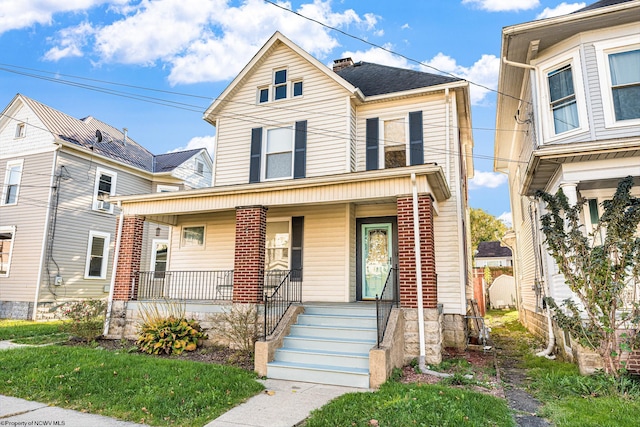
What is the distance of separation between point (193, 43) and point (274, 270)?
7.19m

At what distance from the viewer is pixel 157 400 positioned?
4930 millimetres

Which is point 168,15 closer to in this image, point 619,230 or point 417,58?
point 417,58

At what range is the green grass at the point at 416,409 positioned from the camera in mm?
4180

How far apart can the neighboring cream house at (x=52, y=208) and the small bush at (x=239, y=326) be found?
9774 mm

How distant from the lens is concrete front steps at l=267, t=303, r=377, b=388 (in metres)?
6.14

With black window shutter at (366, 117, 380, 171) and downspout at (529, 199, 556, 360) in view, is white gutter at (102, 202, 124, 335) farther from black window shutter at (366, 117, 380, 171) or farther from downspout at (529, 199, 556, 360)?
downspout at (529, 199, 556, 360)

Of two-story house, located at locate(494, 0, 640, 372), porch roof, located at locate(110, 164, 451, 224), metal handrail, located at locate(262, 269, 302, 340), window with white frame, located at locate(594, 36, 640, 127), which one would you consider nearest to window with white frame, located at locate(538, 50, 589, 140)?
two-story house, located at locate(494, 0, 640, 372)

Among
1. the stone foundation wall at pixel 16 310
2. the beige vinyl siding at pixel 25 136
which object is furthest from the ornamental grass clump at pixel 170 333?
the beige vinyl siding at pixel 25 136

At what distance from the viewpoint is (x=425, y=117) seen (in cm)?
1034

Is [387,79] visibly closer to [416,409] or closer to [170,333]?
[170,333]

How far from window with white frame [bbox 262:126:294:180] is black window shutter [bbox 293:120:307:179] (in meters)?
0.19

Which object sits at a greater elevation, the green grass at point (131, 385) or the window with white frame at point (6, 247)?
the window with white frame at point (6, 247)

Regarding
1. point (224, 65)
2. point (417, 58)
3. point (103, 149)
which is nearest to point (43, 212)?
point (103, 149)

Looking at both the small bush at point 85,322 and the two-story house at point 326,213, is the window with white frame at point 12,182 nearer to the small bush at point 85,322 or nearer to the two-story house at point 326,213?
the two-story house at point 326,213
